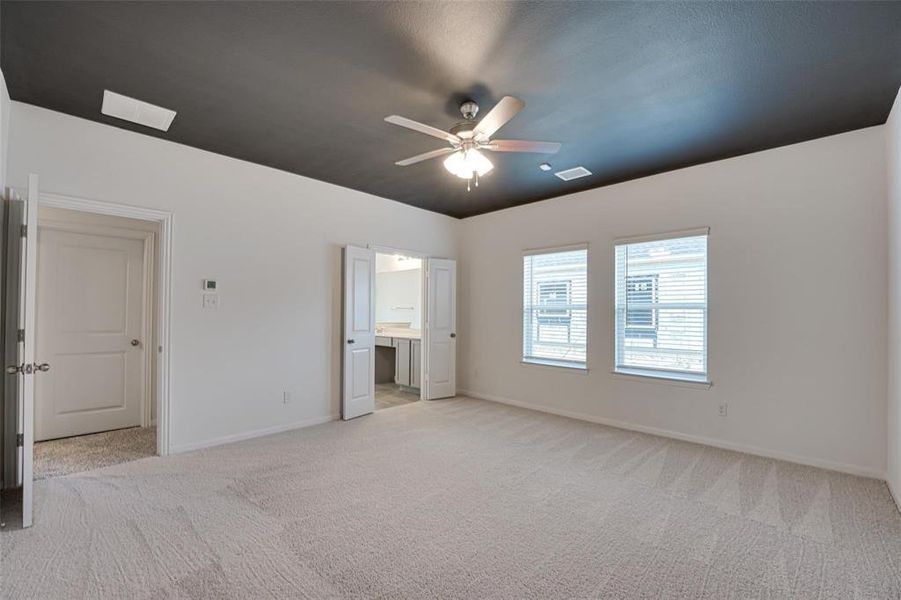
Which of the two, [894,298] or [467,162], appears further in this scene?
[894,298]

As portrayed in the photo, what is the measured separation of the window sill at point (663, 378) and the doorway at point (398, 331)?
2842 mm

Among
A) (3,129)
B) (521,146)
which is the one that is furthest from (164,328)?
(521,146)

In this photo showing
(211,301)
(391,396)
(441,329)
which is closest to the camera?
(211,301)

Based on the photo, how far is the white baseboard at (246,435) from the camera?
3.69 metres

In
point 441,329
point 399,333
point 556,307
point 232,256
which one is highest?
point 232,256

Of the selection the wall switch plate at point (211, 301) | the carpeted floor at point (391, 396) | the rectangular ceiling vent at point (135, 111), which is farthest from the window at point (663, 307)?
the rectangular ceiling vent at point (135, 111)

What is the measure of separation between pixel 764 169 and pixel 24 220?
18.5 feet

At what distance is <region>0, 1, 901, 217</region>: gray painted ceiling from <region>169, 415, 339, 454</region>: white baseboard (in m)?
2.71

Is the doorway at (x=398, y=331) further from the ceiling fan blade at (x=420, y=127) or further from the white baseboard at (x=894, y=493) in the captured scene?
the white baseboard at (x=894, y=493)

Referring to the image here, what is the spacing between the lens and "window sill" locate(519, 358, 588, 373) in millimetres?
4981

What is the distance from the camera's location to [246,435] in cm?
409

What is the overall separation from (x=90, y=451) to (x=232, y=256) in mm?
2122

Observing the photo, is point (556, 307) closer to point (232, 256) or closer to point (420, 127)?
point (420, 127)

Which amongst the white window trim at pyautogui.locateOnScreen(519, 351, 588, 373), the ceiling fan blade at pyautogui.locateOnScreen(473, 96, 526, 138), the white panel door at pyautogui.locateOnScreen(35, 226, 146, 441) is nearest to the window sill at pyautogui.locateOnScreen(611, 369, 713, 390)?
the white window trim at pyautogui.locateOnScreen(519, 351, 588, 373)
